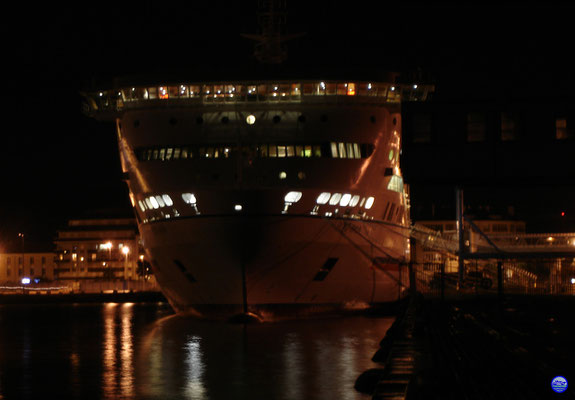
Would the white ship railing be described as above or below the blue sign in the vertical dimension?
above

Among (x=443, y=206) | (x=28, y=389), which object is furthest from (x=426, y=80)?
(x=443, y=206)

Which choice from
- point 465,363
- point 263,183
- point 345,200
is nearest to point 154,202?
point 263,183

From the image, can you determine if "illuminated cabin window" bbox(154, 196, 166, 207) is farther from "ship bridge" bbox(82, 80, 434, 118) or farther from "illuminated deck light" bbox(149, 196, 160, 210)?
"ship bridge" bbox(82, 80, 434, 118)

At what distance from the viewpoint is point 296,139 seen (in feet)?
148

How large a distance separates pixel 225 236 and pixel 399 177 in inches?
432

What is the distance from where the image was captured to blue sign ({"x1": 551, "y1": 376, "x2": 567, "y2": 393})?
47.4 ft

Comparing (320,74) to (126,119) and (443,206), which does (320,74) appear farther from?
(443,206)

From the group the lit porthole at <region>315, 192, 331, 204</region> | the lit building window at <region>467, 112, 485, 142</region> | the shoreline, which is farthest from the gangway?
the shoreline

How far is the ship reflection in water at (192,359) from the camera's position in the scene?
24719mm

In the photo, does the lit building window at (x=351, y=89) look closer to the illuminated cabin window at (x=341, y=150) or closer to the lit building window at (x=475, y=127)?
the illuminated cabin window at (x=341, y=150)

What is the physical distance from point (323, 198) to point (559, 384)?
3080 centimetres

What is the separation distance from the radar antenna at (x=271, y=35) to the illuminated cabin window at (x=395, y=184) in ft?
→ 32.8

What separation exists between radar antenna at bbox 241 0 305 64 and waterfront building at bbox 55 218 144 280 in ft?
279

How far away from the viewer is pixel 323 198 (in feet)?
148
